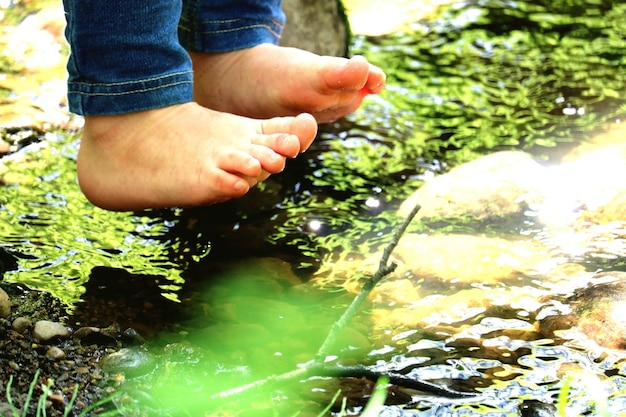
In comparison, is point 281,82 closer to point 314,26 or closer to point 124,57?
point 124,57

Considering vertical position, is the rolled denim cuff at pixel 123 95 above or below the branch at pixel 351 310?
above

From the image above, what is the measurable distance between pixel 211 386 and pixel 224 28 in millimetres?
972

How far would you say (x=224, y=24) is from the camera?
193 centimetres

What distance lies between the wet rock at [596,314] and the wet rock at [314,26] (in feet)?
5.32

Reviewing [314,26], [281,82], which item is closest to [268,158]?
[281,82]

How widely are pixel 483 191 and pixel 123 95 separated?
92 cm

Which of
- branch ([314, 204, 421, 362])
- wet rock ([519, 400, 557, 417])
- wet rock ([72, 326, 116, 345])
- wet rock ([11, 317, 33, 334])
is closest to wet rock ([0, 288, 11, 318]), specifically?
wet rock ([11, 317, 33, 334])

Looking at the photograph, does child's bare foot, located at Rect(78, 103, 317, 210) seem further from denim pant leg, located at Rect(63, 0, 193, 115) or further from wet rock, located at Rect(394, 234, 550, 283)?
wet rock, located at Rect(394, 234, 550, 283)

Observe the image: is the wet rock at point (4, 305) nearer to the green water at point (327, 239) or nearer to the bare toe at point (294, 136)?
the green water at point (327, 239)

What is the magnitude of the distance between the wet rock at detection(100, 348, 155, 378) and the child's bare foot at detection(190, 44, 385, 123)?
723 millimetres

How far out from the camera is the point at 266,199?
2.07 meters

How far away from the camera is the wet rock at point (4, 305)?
1.41m

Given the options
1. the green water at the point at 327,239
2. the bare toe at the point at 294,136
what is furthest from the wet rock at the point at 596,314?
the bare toe at the point at 294,136

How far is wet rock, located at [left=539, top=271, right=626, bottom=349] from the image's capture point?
4.62 feet
